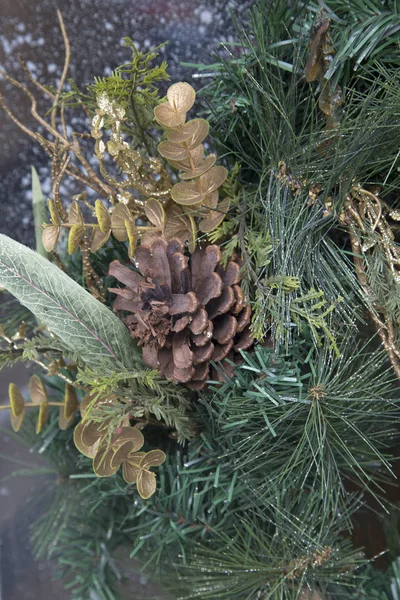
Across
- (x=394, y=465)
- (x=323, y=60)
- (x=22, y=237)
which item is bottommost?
(x=394, y=465)

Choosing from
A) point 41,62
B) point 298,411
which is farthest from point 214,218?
point 41,62

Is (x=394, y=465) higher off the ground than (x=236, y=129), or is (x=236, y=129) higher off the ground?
(x=236, y=129)

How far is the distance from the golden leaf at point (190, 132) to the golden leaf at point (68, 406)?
0.57 feet

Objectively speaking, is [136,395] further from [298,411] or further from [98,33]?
[98,33]

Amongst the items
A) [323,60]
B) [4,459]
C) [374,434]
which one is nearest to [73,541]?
[4,459]

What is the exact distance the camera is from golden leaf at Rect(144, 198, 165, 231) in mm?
313

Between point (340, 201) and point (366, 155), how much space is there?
0.09 feet

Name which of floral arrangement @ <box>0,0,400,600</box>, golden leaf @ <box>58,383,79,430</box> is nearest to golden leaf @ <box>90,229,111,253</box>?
floral arrangement @ <box>0,0,400,600</box>

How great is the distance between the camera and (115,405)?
0.95ft

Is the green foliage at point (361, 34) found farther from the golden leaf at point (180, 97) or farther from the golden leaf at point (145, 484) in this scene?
the golden leaf at point (145, 484)

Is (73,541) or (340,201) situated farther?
(73,541)

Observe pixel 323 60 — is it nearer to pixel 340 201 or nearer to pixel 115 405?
pixel 340 201

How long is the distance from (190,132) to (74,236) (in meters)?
0.08

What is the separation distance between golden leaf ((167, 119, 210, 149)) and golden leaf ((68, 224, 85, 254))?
0.07 metres
